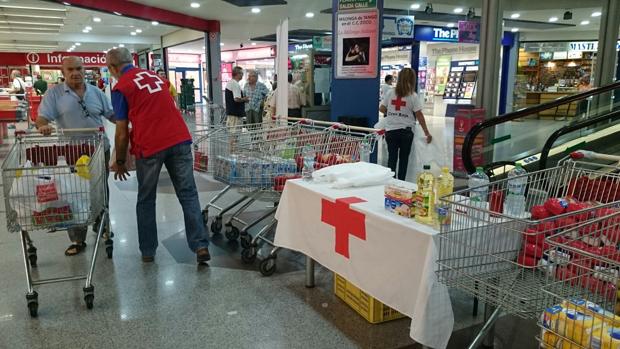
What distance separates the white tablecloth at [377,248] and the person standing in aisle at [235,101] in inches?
248

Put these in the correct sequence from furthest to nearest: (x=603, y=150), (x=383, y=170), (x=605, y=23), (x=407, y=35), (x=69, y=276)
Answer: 1. (x=407, y=35)
2. (x=605, y=23)
3. (x=603, y=150)
4. (x=69, y=276)
5. (x=383, y=170)

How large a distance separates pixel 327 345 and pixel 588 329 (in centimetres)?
148

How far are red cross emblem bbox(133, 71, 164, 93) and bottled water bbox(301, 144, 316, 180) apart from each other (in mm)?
1182

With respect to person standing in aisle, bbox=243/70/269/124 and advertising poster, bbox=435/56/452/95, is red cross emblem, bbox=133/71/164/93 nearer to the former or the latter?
person standing in aisle, bbox=243/70/269/124

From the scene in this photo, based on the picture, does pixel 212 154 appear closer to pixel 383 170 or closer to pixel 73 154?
pixel 73 154

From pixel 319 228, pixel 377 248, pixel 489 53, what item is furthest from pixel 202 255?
pixel 489 53

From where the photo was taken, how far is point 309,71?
9898 mm

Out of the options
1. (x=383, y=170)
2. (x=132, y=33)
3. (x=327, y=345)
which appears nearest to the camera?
(x=327, y=345)

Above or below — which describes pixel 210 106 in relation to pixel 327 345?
above

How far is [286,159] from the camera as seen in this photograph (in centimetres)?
373

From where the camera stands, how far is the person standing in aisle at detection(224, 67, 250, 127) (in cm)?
924

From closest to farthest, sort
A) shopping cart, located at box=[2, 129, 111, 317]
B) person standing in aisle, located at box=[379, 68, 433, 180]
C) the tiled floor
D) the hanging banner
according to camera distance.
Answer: the tiled floor
shopping cart, located at box=[2, 129, 111, 317]
person standing in aisle, located at box=[379, 68, 433, 180]
the hanging banner

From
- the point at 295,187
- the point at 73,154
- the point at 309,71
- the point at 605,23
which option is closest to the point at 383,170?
the point at 295,187

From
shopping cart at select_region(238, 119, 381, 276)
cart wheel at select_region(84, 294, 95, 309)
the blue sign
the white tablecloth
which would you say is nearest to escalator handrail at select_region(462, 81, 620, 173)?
shopping cart at select_region(238, 119, 381, 276)
